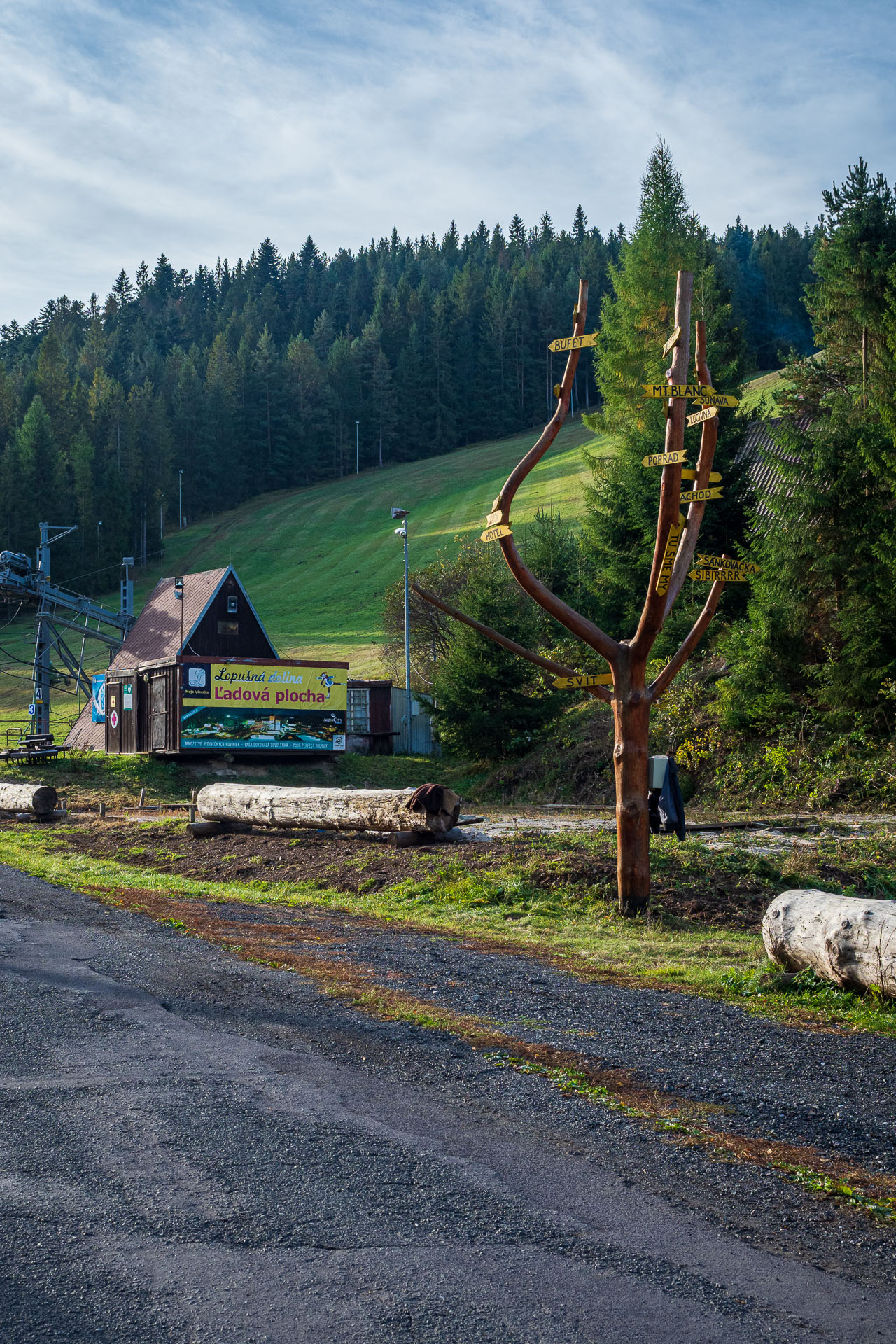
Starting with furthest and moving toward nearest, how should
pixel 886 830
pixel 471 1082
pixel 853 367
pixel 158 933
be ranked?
pixel 853 367, pixel 886 830, pixel 158 933, pixel 471 1082

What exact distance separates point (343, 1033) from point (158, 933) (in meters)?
4.02

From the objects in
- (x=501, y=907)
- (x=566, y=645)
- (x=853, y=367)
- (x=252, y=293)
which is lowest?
(x=501, y=907)

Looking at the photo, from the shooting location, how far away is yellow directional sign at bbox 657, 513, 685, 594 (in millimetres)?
10453

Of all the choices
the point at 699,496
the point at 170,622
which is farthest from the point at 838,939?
the point at 170,622

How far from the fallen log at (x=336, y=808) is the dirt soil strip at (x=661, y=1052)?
527cm

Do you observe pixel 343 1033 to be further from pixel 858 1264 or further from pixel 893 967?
pixel 893 967

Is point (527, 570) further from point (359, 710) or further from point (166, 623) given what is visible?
point (166, 623)

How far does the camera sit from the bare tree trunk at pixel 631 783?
10906 millimetres

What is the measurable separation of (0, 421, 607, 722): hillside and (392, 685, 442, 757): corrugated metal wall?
8.92m

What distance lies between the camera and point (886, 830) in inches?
599

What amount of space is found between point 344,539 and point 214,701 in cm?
5196

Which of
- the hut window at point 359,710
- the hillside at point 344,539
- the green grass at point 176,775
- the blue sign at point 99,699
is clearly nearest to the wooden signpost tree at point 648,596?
the green grass at point 176,775

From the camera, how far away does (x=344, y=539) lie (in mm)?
82750

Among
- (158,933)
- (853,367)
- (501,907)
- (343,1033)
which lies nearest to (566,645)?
(853,367)
